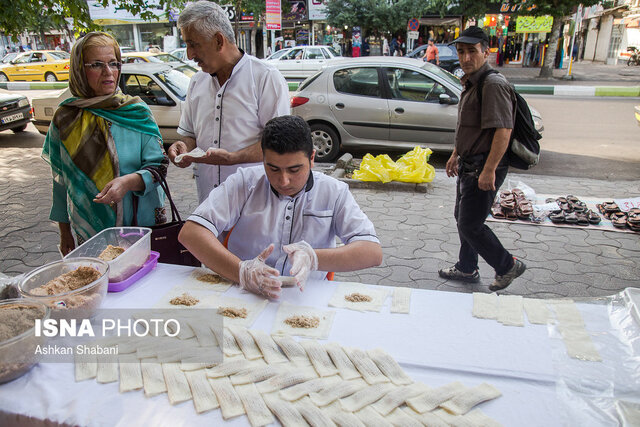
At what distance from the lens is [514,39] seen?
26797mm

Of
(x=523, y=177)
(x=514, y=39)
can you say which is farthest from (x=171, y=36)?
(x=523, y=177)

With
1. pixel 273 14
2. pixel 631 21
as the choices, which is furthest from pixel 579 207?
pixel 631 21

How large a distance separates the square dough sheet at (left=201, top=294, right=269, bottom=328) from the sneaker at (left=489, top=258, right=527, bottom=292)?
7.08ft

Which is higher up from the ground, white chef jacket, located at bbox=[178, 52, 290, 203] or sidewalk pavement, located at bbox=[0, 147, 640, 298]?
white chef jacket, located at bbox=[178, 52, 290, 203]

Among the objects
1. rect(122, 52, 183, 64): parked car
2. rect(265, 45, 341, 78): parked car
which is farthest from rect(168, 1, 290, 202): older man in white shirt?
rect(265, 45, 341, 78): parked car

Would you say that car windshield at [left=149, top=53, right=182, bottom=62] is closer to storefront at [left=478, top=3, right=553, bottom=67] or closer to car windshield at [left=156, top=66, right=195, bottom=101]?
car windshield at [left=156, top=66, right=195, bottom=101]

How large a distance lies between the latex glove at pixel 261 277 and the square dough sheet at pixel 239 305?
0.05 m

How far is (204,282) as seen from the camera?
1921mm

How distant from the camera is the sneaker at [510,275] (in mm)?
3229

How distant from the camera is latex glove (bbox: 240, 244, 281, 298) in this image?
1733 millimetres

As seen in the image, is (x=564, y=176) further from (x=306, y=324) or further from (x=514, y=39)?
(x=514, y=39)

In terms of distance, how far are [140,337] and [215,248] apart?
50 centimetres

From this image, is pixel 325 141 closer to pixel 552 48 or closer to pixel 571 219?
pixel 571 219

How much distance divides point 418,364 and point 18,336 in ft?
3.93
